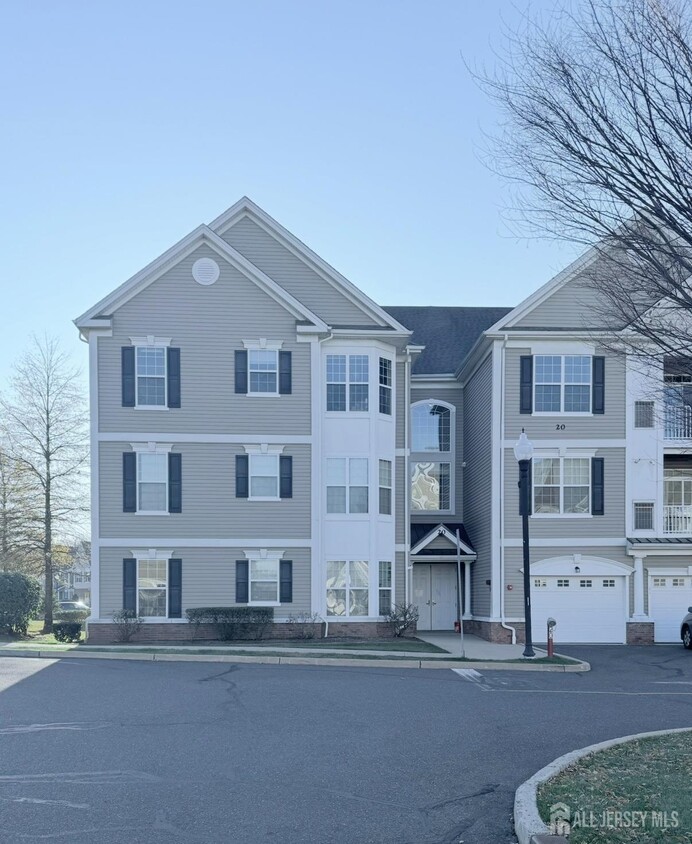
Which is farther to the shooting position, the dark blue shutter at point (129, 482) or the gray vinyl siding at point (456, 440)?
the gray vinyl siding at point (456, 440)

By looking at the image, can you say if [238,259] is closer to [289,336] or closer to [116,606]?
[289,336]

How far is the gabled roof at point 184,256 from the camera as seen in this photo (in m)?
26.1

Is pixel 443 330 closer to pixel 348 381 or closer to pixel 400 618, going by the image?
pixel 348 381

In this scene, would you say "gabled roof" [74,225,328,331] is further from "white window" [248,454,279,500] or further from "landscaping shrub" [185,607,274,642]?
"landscaping shrub" [185,607,274,642]

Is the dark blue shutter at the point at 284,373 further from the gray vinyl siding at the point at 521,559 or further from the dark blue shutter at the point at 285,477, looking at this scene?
the gray vinyl siding at the point at 521,559

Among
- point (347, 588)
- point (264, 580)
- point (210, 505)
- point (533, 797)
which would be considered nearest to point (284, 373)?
point (210, 505)

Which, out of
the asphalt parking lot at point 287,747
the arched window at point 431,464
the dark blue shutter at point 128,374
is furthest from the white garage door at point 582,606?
the dark blue shutter at point 128,374

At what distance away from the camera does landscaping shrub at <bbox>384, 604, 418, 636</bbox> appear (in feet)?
87.4

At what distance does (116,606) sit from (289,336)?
8.80 m

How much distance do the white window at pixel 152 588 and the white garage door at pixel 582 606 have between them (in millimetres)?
10435

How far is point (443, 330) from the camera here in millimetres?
34125

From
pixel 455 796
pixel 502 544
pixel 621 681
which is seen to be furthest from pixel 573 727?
pixel 502 544

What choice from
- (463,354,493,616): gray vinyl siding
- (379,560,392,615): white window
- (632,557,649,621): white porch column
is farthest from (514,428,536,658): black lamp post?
(632,557,649,621): white porch column

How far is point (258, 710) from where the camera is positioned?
12773mm
